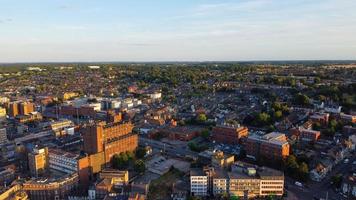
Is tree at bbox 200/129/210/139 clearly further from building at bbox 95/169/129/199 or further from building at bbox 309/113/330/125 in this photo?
building at bbox 95/169/129/199

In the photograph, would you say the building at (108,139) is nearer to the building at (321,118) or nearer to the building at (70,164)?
the building at (70,164)

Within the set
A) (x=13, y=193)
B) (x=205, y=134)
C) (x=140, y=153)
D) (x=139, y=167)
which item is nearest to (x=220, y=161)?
(x=139, y=167)

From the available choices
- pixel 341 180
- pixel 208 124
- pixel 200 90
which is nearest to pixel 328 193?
pixel 341 180

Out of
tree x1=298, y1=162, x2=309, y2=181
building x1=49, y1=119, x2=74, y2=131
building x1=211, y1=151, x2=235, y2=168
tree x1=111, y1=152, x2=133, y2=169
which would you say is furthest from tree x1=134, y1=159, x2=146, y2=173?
building x1=49, y1=119, x2=74, y2=131

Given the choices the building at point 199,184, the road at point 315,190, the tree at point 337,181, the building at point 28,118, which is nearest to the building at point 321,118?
the road at point 315,190

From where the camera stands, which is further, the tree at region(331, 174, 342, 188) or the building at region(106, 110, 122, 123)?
the building at region(106, 110, 122, 123)

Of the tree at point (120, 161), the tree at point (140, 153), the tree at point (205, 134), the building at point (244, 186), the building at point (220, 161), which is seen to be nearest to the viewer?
the building at point (244, 186)
